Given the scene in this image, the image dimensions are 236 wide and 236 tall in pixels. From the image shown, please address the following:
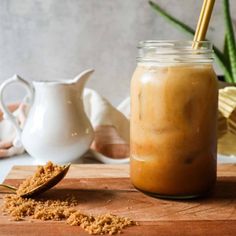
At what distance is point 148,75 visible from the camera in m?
0.53

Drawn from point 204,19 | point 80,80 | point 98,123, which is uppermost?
point 204,19

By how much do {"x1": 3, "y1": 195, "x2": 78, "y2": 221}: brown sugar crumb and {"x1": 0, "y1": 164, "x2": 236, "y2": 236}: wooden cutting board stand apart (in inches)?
0.4

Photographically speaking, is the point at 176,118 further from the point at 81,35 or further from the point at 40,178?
the point at 81,35

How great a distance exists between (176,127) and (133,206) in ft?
0.33

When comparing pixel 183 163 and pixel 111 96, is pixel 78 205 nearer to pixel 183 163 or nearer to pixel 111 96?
pixel 183 163

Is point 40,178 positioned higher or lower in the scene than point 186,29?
lower

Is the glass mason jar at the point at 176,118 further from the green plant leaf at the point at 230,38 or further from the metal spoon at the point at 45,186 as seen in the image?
the green plant leaf at the point at 230,38

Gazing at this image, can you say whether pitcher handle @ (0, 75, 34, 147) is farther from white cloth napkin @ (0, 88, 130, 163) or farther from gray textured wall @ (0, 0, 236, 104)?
gray textured wall @ (0, 0, 236, 104)

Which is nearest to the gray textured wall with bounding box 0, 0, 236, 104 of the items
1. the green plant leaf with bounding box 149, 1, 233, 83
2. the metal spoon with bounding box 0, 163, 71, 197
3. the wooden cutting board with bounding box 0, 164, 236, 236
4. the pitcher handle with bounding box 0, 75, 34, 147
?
the green plant leaf with bounding box 149, 1, 233, 83

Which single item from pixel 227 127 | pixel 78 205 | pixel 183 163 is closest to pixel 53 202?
pixel 78 205

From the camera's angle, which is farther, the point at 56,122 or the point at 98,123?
the point at 98,123

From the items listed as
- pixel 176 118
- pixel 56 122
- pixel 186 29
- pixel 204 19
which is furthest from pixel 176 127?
pixel 186 29

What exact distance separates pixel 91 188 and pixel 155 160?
0.33 ft

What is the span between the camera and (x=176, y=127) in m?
0.51
